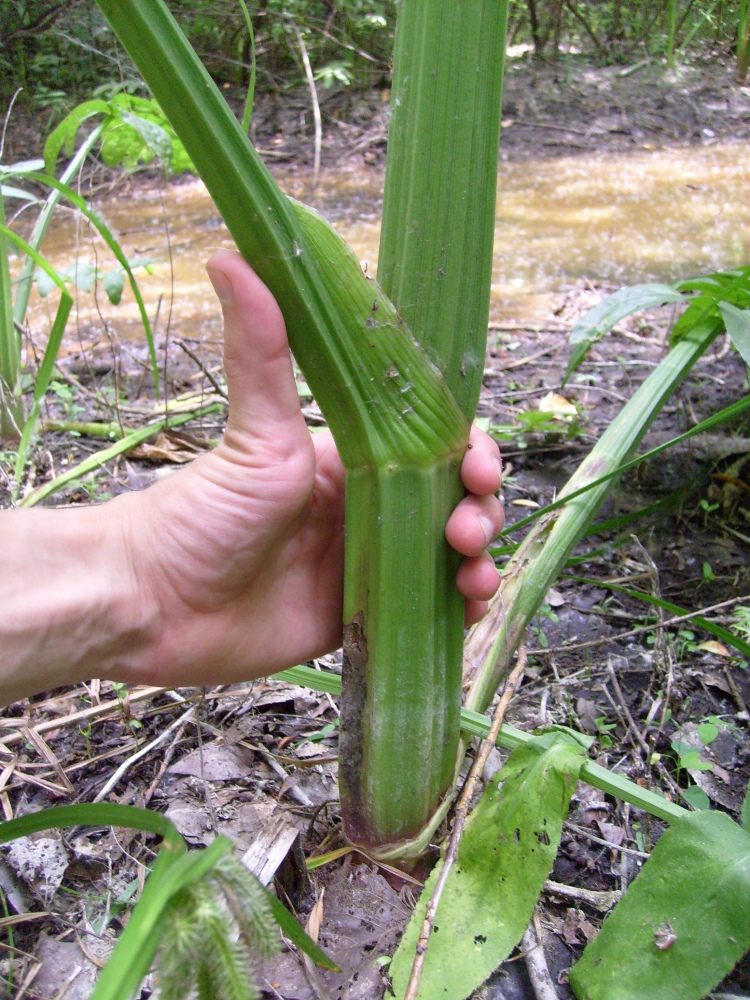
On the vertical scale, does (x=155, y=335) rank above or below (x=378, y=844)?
above

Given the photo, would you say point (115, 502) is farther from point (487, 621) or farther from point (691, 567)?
point (691, 567)

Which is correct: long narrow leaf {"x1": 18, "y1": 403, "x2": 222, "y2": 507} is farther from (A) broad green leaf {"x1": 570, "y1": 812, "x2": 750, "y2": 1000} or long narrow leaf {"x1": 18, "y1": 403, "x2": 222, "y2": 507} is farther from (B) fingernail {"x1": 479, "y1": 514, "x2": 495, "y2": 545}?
(A) broad green leaf {"x1": 570, "y1": 812, "x2": 750, "y2": 1000}

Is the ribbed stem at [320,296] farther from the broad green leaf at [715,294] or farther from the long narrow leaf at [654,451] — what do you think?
the broad green leaf at [715,294]

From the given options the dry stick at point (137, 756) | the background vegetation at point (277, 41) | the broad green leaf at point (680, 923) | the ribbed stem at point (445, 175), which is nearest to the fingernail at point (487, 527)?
the ribbed stem at point (445, 175)

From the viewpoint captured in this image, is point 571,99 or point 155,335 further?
point 571,99

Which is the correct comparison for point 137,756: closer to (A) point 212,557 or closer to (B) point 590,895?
(A) point 212,557

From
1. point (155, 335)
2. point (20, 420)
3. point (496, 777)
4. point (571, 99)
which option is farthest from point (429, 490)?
point (571, 99)

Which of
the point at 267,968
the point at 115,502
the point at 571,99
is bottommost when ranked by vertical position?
the point at 267,968
